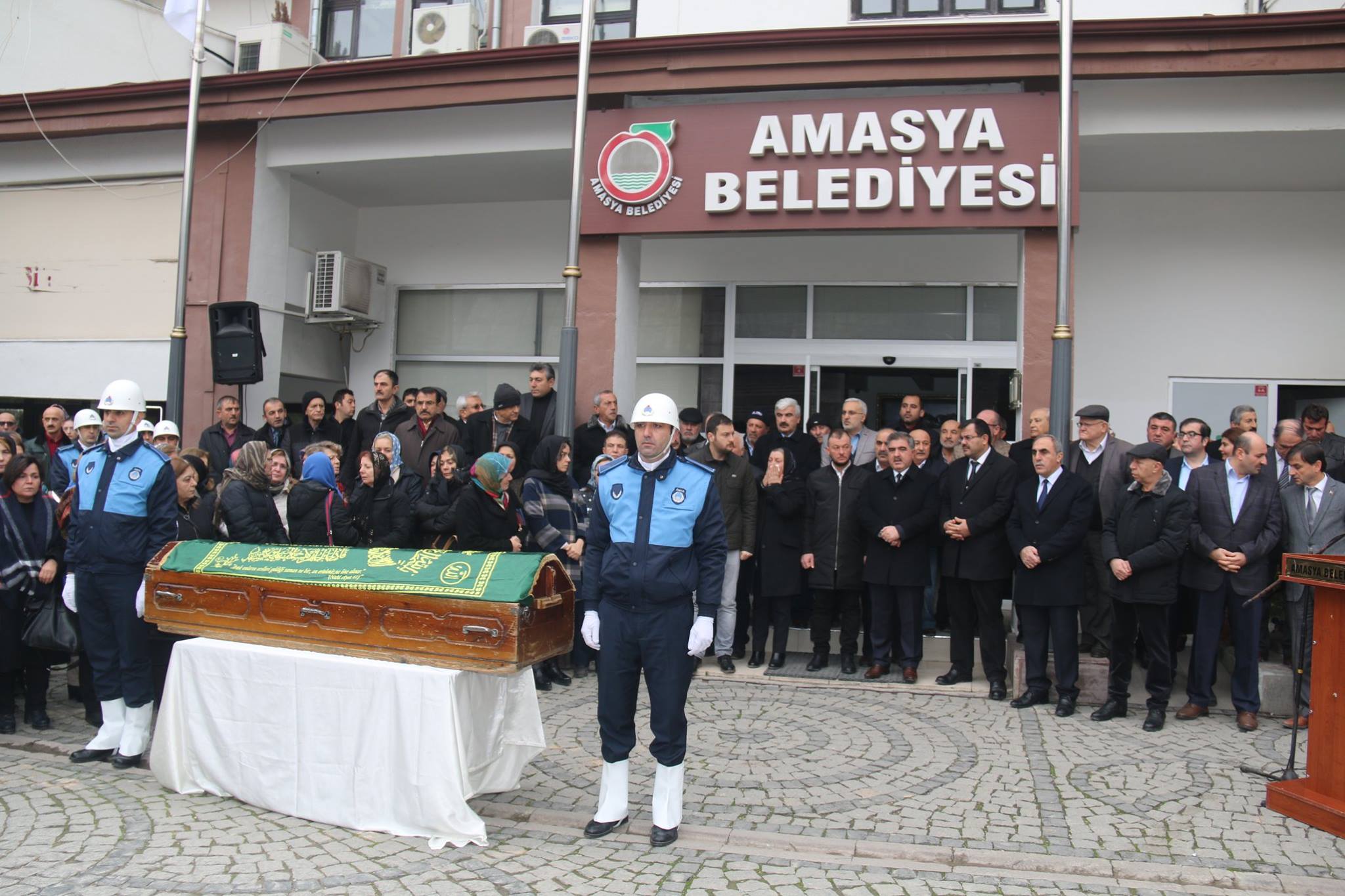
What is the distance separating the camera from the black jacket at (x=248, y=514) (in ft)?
21.1

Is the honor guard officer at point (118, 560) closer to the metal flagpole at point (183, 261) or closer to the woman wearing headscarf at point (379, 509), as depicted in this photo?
the woman wearing headscarf at point (379, 509)

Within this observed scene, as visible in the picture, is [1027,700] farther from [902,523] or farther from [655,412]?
[655,412]

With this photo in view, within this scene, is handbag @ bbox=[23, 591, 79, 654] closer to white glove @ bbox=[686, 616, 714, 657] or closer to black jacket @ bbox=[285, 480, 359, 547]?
black jacket @ bbox=[285, 480, 359, 547]

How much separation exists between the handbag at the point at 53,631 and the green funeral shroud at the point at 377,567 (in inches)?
56.7

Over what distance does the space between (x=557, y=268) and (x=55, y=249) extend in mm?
5895

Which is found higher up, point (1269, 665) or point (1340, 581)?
point (1340, 581)

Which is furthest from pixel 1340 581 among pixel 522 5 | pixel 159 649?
pixel 522 5

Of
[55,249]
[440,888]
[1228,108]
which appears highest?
[1228,108]

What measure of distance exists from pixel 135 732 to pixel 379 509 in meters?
2.36

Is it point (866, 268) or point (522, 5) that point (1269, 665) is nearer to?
point (866, 268)

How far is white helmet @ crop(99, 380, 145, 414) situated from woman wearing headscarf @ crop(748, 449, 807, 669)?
14.7ft

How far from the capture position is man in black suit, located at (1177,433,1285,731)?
686 centimetres

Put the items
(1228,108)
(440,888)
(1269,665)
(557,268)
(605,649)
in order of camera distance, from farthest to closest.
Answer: (557,268)
(1228,108)
(1269,665)
(605,649)
(440,888)

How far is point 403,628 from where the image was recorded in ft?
16.6
